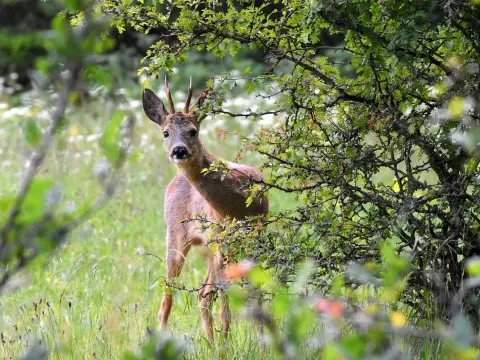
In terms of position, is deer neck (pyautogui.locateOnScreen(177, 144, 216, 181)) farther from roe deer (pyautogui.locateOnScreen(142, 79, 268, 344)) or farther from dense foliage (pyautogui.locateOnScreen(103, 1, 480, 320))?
dense foliage (pyautogui.locateOnScreen(103, 1, 480, 320))

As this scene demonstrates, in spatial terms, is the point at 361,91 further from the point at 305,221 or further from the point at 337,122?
the point at 305,221

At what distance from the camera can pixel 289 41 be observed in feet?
13.0

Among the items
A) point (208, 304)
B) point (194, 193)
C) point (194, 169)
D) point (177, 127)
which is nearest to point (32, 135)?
point (208, 304)

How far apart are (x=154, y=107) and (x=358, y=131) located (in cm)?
238

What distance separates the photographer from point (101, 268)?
6.60 meters

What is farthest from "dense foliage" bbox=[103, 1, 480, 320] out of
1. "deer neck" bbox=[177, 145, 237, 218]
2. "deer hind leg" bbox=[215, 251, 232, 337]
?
"deer neck" bbox=[177, 145, 237, 218]

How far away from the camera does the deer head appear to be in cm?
557

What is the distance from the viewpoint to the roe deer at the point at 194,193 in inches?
214

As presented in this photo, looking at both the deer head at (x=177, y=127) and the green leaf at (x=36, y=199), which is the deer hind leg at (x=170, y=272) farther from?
the green leaf at (x=36, y=199)

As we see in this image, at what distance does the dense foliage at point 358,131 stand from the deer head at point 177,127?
1.53m

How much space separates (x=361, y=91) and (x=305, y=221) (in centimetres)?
63

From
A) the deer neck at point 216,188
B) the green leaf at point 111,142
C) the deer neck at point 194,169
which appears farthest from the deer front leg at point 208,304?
the green leaf at point 111,142

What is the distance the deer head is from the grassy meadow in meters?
0.32

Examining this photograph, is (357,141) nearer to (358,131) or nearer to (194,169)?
(358,131)
